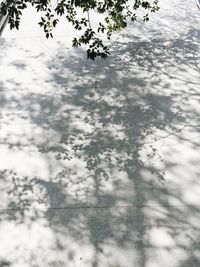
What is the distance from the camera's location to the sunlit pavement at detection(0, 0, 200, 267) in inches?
187

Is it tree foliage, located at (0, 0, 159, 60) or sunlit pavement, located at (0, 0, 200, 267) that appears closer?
tree foliage, located at (0, 0, 159, 60)

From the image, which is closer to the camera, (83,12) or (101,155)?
(83,12)

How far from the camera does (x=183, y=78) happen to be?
28.2ft

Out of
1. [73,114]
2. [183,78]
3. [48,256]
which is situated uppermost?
[183,78]

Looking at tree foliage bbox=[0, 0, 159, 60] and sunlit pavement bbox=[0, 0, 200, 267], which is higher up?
tree foliage bbox=[0, 0, 159, 60]

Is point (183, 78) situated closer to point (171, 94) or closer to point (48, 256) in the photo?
point (171, 94)

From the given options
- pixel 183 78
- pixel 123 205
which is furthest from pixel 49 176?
pixel 183 78

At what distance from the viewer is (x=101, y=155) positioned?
20.8 ft

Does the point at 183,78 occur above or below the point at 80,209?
above

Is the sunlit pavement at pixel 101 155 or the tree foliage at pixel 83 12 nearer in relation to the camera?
the tree foliage at pixel 83 12

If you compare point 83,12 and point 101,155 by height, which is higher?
point 83,12

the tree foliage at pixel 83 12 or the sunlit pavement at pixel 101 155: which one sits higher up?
the tree foliage at pixel 83 12

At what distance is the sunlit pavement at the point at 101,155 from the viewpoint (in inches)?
187

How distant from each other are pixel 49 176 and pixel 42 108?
2.23 metres
